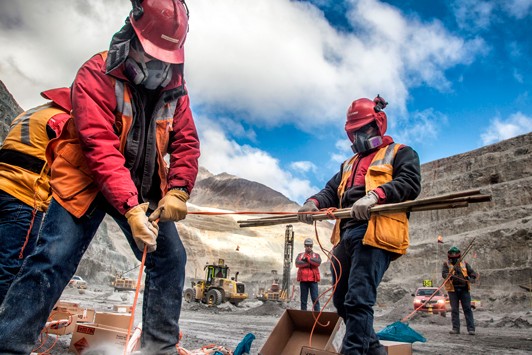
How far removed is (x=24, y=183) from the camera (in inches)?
101

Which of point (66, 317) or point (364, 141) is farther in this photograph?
point (66, 317)

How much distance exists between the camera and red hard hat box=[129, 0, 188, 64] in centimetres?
186

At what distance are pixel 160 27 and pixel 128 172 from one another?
2.38 feet

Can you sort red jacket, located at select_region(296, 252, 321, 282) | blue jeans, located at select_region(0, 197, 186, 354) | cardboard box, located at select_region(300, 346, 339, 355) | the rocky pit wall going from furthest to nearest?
the rocky pit wall < red jacket, located at select_region(296, 252, 321, 282) < cardboard box, located at select_region(300, 346, 339, 355) < blue jeans, located at select_region(0, 197, 186, 354)

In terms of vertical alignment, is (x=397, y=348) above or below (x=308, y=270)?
below

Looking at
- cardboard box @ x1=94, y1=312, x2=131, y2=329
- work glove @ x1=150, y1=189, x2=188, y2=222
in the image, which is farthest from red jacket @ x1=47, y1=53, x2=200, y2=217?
cardboard box @ x1=94, y1=312, x2=131, y2=329

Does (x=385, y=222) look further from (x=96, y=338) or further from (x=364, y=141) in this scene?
(x=96, y=338)

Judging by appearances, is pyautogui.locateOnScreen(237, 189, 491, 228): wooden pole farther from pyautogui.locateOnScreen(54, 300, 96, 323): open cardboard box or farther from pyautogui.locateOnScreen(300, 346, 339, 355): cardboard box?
pyautogui.locateOnScreen(54, 300, 96, 323): open cardboard box

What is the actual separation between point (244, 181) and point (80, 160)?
127 meters

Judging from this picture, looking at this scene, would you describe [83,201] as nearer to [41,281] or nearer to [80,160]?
[80,160]

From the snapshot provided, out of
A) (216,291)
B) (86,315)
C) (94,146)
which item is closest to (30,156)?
(94,146)

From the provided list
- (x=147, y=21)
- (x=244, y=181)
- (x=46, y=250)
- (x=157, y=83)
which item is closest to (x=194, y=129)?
(x=157, y=83)

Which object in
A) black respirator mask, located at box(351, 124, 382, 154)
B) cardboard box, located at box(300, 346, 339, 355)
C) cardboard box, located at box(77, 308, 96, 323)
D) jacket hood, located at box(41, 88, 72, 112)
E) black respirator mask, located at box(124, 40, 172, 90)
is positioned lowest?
cardboard box, located at box(77, 308, 96, 323)

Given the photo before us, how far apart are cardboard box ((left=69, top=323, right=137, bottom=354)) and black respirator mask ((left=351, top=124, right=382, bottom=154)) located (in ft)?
7.07
